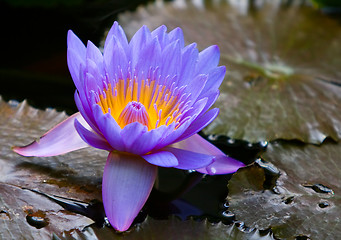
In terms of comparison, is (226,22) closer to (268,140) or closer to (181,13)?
(181,13)

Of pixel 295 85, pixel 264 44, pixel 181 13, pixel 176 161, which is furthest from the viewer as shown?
pixel 181 13

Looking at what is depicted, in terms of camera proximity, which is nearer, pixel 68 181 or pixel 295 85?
pixel 68 181

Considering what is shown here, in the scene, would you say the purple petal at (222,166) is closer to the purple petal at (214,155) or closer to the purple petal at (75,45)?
the purple petal at (214,155)

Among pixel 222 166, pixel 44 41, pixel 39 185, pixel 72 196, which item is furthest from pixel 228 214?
pixel 44 41

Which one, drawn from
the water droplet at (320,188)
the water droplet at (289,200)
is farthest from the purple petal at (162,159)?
Answer: the water droplet at (320,188)

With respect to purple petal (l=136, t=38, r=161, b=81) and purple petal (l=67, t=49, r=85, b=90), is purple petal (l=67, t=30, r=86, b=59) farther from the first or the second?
purple petal (l=136, t=38, r=161, b=81)

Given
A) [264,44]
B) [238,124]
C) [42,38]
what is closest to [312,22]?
[264,44]
